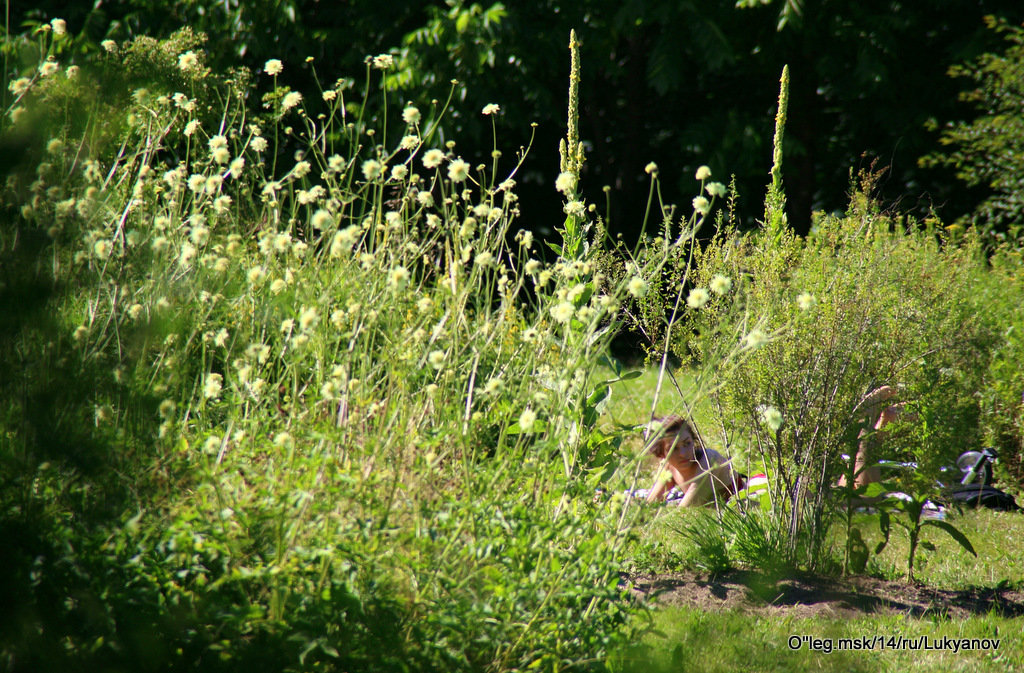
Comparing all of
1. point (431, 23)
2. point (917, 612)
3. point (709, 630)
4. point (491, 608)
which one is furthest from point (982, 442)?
point (431, 23)

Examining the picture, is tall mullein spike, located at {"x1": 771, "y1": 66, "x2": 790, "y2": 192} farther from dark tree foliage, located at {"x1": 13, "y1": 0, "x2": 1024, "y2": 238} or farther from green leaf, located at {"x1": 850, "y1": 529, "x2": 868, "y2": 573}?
dark tree foliage, located at {"x1": 13, "y1": 0, "x2": 1024, "y2": 238}

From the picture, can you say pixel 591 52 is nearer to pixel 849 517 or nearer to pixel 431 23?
pixel 431 23

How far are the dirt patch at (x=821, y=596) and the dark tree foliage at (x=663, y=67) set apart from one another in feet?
25.4

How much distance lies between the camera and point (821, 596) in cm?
388

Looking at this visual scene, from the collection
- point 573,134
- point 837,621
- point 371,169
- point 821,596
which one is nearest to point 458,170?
point 371,169

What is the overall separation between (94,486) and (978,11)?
559 inches

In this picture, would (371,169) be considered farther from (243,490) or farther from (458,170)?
(243,490)

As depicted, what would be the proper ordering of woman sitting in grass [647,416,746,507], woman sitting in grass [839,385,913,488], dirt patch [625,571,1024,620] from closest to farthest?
dirt patch [625,571,1024,620], woman sitting in grass [839,385,913,488], woman sitting in grass [647,416,746,507]

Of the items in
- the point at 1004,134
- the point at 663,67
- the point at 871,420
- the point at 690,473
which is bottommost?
the point at 690,473

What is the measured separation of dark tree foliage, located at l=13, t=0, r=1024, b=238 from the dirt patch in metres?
7.73


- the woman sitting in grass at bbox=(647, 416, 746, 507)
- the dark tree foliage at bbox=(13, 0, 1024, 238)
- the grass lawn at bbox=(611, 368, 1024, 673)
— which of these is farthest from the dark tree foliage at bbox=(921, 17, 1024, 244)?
the grass lawn at bbox=(611, 368, 1024, 673)

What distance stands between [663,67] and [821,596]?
849 cm

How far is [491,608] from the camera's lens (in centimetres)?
234

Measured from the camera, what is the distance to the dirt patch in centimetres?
377
